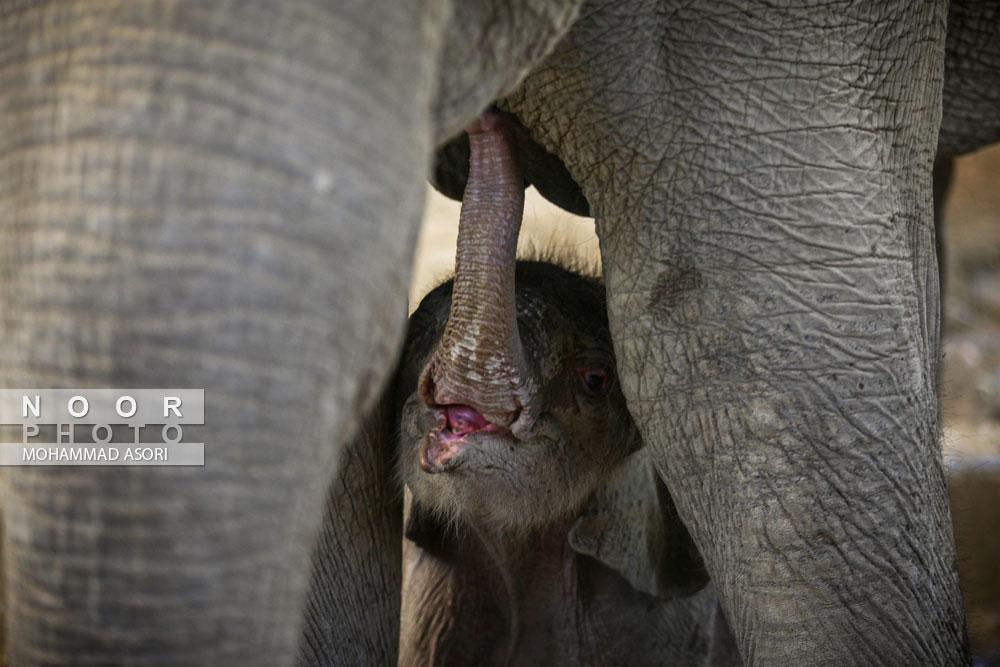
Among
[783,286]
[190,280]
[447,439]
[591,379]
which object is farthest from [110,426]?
[591,379]

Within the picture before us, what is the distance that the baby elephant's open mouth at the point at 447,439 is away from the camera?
2.30 m

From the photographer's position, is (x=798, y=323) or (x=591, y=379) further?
(x=591, y=379)

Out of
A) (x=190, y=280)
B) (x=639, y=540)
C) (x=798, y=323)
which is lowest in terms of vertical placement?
(x=639, y=540)

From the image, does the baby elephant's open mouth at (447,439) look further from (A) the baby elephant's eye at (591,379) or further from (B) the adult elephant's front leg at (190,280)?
(B) the adult elephant's front leg at (190,280)

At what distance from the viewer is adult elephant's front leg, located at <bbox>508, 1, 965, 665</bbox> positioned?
6.07 feet

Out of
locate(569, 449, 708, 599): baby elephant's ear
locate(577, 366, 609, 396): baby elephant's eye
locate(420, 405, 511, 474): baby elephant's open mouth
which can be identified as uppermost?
locate(577, 366, 609, 396): baby elephant's eye

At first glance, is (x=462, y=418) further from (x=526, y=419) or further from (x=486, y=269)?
(x=486, y=269)

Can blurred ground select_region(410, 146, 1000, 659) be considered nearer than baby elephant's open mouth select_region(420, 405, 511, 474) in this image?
No

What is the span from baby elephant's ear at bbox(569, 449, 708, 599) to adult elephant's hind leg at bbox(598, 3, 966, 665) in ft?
2.44

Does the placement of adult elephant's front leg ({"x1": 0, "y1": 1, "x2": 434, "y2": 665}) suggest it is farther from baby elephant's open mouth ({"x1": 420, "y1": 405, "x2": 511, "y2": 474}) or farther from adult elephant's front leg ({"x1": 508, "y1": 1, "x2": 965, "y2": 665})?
baby elephant's open mouth ({"x1": 420, "y1": 405, "x2": 511, "y2": 474})

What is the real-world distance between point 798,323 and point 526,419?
0.68m

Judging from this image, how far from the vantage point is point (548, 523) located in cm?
279

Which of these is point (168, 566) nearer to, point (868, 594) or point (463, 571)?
point (868, 594)

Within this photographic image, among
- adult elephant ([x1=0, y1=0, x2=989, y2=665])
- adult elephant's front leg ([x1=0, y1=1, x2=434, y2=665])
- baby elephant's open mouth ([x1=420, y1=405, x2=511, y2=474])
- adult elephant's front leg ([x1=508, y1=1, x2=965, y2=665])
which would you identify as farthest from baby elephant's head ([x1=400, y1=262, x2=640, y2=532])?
adult elephant's front leg ([x1=0, y1=1, x2=434, y2=665])
